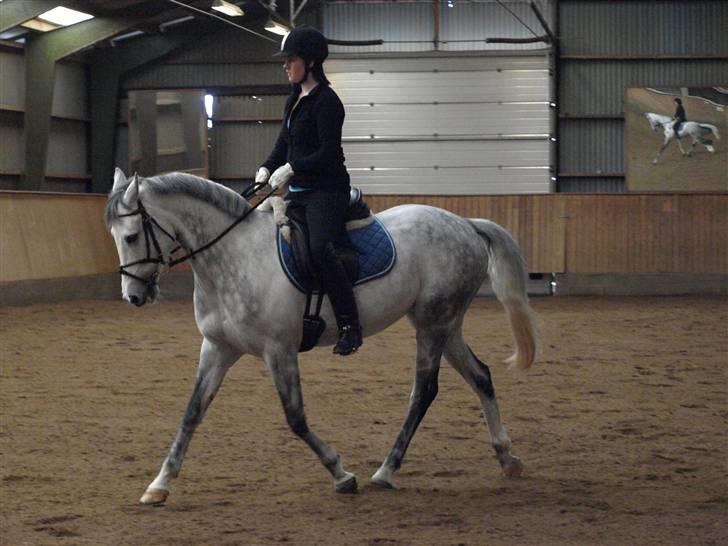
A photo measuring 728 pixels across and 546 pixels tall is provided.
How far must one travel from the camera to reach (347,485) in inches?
239

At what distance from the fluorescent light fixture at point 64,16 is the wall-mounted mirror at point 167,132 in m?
2.92

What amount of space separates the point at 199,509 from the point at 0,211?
38.3 feet

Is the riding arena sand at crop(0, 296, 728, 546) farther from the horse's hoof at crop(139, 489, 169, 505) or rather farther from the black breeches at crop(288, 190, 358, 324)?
the black breeches at crop(288, 190, 358, 324)

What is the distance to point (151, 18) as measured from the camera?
2408 centimetres

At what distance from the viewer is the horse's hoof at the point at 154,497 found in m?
5.78

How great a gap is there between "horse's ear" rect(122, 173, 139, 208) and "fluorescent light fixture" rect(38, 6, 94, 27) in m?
17.7

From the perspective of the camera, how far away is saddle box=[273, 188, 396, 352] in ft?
20.0

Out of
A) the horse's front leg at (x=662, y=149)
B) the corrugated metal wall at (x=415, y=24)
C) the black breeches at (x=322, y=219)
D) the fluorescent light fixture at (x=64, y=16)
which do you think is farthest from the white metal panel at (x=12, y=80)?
the black breeches at (x=322, y=219)

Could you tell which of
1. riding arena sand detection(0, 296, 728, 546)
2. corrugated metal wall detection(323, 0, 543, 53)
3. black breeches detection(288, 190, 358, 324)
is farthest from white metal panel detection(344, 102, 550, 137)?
black breeches detection(288, 190, 358, 324)

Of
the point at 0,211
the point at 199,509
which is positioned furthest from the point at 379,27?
the point at 199,509

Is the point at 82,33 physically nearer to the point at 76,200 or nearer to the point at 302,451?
the point at 76,200

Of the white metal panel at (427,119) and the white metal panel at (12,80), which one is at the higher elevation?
the white metal panel at (12,80)

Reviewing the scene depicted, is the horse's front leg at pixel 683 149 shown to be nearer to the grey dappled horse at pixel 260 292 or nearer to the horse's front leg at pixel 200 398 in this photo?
the grey dappled horse at pixel 260 292

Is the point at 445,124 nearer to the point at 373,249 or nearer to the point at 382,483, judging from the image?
the point at 373,249
